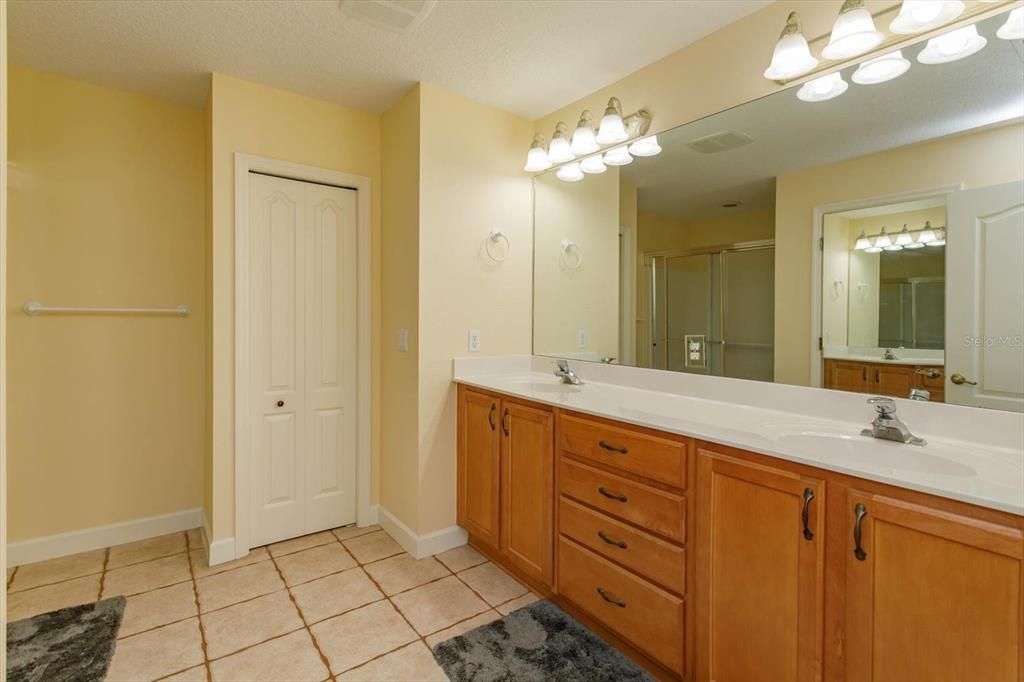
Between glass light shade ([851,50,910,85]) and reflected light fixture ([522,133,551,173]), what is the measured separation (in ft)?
4.73

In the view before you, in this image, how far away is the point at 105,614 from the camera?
2072mm

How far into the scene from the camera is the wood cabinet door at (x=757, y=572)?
1.28 metres

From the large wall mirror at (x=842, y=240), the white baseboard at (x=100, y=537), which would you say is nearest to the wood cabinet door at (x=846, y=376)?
the large wall mirror at (x=842, y=240)

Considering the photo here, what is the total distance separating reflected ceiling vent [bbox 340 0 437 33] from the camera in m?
1.90

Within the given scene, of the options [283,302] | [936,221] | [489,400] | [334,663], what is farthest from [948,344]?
[283,302]

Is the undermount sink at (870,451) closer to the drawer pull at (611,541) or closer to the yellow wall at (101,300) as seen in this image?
the drawer pull at (611,541)

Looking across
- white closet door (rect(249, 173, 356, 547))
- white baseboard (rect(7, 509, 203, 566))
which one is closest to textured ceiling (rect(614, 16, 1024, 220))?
white closet door (rect(249, 173, 356, 547))

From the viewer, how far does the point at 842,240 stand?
1781 millimetres

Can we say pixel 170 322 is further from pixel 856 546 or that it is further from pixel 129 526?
pixel 856 546

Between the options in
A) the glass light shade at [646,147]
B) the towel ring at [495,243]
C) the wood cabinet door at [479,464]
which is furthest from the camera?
the towel ring at [495,243]

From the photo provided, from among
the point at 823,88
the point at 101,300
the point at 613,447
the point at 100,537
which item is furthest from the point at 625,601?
the point at 101,300

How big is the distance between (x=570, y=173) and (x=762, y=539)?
80.6 inches

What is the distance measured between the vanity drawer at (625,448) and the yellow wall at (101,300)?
227 centimetres

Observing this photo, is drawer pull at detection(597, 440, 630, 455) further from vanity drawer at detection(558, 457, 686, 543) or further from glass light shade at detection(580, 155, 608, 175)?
glass light shade at detection(580, 155, 608, 175)
